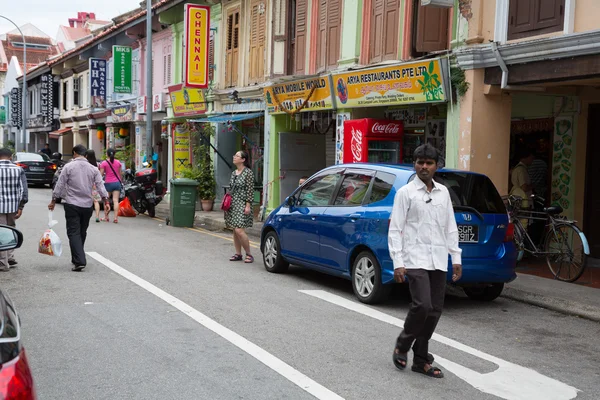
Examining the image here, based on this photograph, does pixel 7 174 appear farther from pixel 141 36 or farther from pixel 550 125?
pixel 141 36

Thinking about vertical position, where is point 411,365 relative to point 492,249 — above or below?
below

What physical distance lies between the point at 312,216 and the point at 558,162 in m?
5.47

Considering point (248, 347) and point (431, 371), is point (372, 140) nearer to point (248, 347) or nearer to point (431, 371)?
point (248, 347)

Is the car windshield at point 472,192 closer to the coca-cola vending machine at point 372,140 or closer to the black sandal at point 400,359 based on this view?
the black sandal at point 400,359

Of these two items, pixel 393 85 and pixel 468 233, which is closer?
pixel 468 233

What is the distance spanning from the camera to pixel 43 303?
7816 millimetres

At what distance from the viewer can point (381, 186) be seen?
8.26 meters

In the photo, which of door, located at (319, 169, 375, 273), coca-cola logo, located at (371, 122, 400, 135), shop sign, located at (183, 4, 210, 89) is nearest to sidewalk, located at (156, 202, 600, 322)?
door, located at (319, 169, 375, 273)

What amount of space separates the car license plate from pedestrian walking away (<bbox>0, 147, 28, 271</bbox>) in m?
6.09

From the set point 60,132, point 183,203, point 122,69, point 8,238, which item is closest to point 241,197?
point 183,203

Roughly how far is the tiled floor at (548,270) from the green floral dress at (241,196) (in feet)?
14.5

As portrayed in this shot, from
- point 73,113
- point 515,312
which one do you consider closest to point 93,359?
point 515,312

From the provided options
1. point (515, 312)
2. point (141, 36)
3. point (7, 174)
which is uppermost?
point (141, 36)

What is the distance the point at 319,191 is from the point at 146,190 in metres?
10.6
